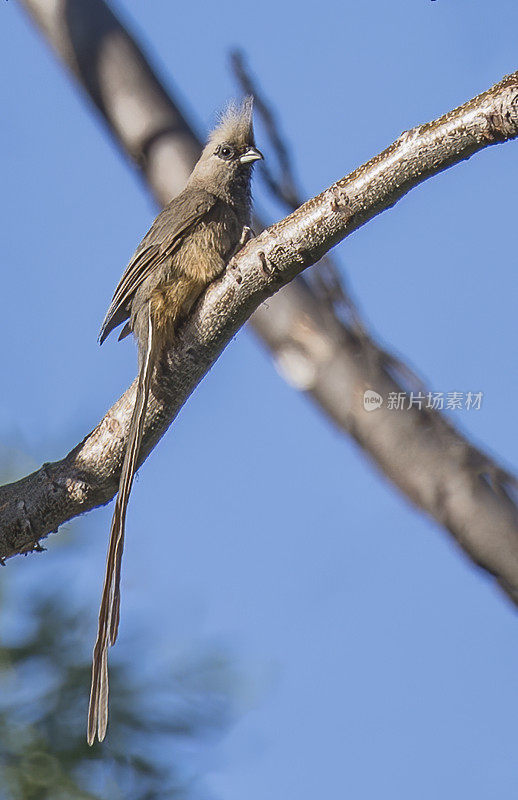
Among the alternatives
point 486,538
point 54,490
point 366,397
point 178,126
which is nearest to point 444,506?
point 486,538

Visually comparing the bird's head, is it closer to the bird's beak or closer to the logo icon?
the bird's beak

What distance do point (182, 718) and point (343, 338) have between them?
1694 mm

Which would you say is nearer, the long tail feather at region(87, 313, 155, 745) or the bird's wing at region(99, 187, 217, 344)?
the long tail feather at region(87, 313, 155, 745)

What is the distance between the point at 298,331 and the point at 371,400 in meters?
0.55

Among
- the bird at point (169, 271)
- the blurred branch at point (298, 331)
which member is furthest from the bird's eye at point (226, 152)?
the blurred branch at point (298, 331)

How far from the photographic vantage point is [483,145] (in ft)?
8.00

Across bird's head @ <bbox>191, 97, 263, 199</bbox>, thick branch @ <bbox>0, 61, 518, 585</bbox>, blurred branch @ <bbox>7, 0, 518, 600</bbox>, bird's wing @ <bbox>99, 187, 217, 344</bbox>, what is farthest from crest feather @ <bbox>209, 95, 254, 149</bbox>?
thick branch @ <bbox>0, 61, 518, 585</bbox>

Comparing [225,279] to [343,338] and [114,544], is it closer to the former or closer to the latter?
[114,544]

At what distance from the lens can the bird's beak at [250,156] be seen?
14.0 ft

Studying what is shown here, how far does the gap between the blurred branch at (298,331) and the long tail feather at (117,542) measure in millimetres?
66

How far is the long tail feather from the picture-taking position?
2854 mm

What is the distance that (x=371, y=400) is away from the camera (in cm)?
413

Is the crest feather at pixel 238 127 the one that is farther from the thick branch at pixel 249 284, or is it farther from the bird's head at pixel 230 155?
the thick branch at pixel 249 284

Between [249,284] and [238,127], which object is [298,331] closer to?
[238,127]
